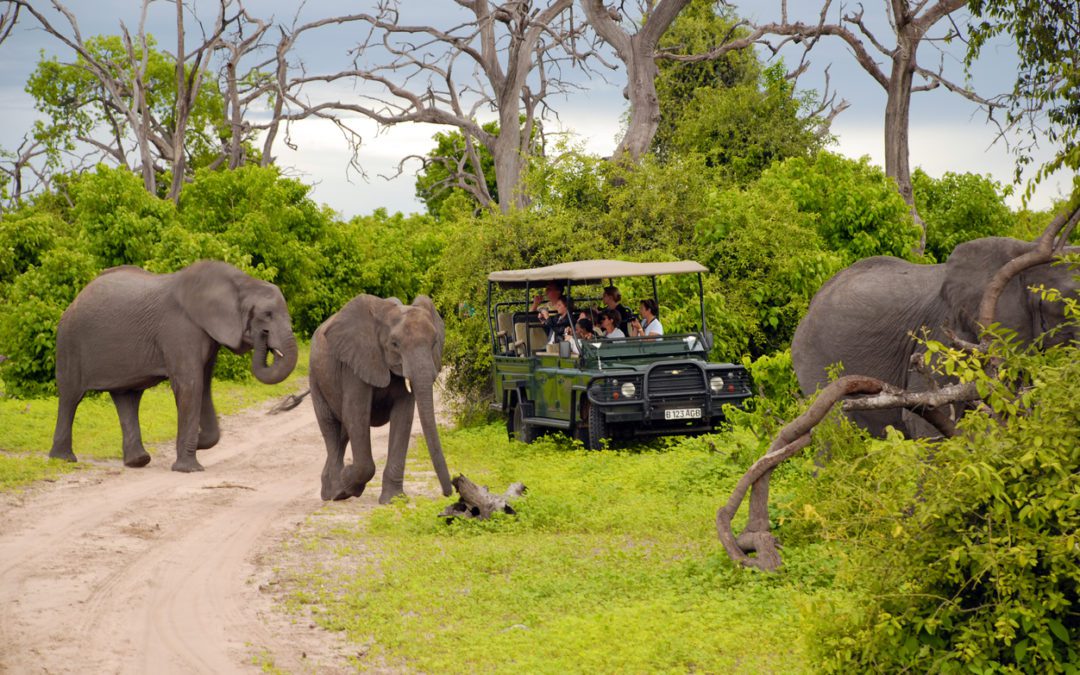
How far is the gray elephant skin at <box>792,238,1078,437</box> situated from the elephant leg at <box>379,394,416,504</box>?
3.75 metres

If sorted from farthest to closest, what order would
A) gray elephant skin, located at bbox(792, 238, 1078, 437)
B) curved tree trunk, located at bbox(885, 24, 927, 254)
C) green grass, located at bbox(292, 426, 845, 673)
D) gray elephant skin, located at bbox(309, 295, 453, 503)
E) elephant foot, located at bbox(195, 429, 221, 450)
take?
curved tree trunk, located at bbox(885, 24, 927, 254) → elephant foot, located at bbox(195, 429, 221, 450) → gray elephant skin, located at bbox(309, 295, 453, 503) → gray elephant skin, located at bbox(792, 238, 1078, 437) → green grass, located at bbox(292, 426, 845, 673)

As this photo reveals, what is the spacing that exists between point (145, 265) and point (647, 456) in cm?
1328

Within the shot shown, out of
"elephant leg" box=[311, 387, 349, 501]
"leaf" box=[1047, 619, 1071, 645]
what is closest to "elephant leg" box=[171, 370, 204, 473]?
"elephant leg" box=[311, 387, 349, 501]

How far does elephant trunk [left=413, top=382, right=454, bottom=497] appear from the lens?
457 inches

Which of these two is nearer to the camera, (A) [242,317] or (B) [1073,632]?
(B) [1073,632]

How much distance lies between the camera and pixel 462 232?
808 inches

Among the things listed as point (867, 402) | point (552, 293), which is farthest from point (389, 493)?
point (867, 402)

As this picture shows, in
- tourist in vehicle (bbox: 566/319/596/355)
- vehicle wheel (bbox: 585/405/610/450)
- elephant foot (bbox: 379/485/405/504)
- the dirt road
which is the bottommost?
the dirt road

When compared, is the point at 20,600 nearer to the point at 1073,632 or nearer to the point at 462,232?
the point at 1073,632

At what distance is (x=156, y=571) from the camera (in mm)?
9641

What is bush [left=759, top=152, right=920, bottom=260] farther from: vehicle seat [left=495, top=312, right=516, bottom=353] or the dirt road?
the dirt road

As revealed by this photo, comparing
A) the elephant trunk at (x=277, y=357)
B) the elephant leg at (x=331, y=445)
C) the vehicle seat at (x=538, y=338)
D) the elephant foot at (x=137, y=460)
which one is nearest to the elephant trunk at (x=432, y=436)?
the elephant leg at (x=331, y=445)

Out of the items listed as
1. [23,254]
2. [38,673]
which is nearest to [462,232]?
[23,254]

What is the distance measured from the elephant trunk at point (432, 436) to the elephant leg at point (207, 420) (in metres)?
5.33
